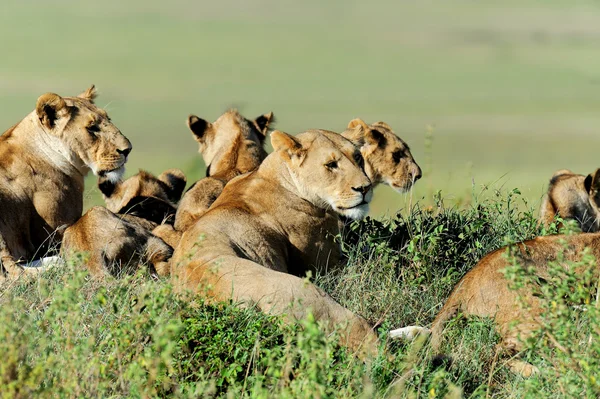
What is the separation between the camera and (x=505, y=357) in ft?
22.0

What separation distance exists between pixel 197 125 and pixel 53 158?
85.1 inches

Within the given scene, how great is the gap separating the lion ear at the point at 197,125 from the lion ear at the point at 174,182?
0.47 m

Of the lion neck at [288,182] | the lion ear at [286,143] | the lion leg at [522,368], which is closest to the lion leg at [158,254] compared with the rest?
the lion neck at [288,182]

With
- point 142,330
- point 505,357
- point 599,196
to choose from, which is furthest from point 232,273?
point 599,196

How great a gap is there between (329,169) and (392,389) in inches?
113

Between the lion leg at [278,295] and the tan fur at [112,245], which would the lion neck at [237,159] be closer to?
the tan fur at [112,245]

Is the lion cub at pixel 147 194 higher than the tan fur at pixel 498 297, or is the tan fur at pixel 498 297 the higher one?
the tan fur at pixel 498 297

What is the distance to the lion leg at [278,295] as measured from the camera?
6355mm

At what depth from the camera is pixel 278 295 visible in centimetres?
655

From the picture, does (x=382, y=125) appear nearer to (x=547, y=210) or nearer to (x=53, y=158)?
(x=547, y=210)

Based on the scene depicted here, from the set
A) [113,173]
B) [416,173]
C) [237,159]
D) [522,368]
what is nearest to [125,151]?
[113,173]

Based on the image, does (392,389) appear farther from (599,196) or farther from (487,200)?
(599,196)

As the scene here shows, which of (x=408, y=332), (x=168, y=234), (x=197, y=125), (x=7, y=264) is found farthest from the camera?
(x=197, y=125)

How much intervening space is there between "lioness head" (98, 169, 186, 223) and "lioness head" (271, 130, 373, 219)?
241cm
